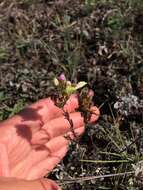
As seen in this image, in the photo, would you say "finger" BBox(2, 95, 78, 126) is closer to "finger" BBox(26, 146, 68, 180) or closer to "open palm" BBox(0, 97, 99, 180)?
"open palm" BBox(0, 97, 99, 180)

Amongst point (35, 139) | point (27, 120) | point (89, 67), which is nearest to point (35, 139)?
point (35, 139)

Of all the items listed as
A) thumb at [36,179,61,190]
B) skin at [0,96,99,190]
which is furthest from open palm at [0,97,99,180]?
thumb at [36,179,61,190]

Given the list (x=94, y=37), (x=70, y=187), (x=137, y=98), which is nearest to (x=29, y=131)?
(x=70, y=187)

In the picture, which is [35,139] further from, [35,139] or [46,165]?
[46,165]

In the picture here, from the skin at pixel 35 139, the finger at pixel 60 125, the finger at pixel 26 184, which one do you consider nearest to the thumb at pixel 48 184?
the finger at pixel 26 184

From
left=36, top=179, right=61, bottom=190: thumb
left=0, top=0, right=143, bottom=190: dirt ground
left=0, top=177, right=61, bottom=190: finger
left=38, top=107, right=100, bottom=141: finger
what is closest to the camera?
left=0, top=177, right=61, bottom=190: finger

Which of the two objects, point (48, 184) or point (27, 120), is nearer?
point (48, 184)
